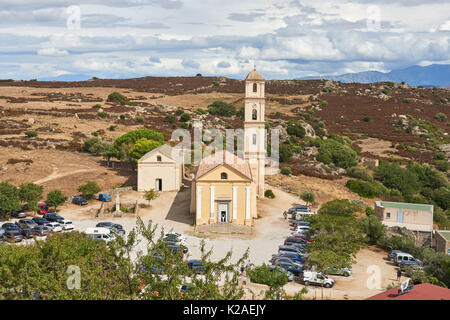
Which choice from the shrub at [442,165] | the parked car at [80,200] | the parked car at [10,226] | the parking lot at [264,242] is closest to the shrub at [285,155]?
the parking lot at [264,242]

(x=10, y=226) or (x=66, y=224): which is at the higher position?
(x=10, y=226)

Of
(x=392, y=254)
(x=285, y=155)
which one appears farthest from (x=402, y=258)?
→ (x=285, y=155)

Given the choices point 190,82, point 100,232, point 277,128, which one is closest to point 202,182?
point 100,232

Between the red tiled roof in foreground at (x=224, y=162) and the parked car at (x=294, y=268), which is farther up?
the red tiled roof in foreground at (x=224, y=162)

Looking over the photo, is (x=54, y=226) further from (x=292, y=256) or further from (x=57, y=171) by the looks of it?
(x=57, y=171)

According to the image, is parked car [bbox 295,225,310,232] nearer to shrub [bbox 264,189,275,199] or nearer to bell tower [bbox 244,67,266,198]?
bell tower [bbox 244,67,266,198]

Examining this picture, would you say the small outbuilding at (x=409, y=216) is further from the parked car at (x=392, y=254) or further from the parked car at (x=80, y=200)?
the parked car at (x=80, y=200)

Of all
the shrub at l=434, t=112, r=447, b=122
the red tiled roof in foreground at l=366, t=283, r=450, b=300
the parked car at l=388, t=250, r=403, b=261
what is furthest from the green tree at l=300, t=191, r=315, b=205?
the shrub at l=434, t=112, r=447, b=122

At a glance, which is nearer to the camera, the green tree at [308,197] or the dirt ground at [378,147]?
the green tree at [308,197]
